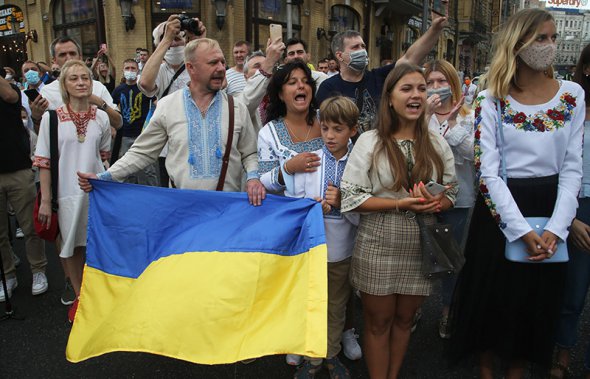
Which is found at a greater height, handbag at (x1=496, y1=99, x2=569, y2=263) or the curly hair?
the curly hair

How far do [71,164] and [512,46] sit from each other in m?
3.09

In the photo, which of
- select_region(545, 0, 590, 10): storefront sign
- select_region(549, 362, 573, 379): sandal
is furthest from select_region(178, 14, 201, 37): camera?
select_region(545, 0, 590, 10): storefront sign

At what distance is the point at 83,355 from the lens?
93.4 inches

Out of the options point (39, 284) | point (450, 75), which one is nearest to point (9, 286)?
point (39, 284)

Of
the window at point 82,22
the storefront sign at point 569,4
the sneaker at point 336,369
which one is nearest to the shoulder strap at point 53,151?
the sneaker at point 336,369

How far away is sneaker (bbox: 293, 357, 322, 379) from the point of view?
2.72 metres

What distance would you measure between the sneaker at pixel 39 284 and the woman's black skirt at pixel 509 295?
3494 millimetres

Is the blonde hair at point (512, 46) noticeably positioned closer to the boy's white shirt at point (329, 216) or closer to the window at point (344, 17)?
the boy's white shirt at point (329, 216)

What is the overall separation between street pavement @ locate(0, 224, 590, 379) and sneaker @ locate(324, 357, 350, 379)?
112 millimetres

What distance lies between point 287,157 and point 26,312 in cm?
270

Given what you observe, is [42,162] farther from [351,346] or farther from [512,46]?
[512,46]

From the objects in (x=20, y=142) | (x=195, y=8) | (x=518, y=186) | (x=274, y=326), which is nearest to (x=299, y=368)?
(x=274, y=326)

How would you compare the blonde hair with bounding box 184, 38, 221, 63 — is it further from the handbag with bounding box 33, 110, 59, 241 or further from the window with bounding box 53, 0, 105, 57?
A: the window with bounding box 53, 0, 105, 57

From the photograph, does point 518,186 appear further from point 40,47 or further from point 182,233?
point 40,47
